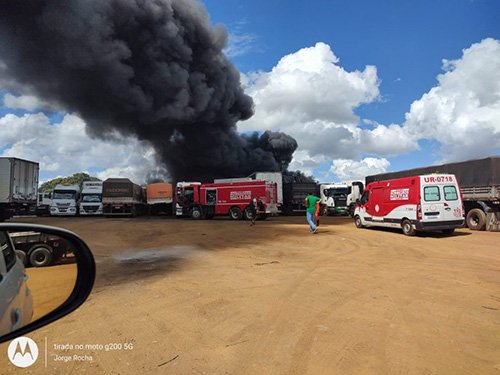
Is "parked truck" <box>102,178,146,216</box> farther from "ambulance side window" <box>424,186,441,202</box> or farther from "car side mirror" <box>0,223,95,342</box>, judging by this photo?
"car side mirror" <box>0,223,95,342</box>

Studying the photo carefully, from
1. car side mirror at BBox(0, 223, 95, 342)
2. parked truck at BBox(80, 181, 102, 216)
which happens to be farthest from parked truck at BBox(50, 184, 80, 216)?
car side mirror at BBox(0, 223, 95, 342)

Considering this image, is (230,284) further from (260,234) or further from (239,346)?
(260,234)

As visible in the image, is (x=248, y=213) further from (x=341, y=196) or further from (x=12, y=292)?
(x=12, y=292)

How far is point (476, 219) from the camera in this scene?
1476 cm

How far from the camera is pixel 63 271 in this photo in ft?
6.62

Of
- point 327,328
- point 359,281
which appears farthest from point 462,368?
point 359,281

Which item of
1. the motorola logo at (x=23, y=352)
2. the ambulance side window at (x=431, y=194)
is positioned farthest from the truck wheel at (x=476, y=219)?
the motorola logo at (x=23, y=352)

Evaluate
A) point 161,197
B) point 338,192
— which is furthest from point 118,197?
point 338,192

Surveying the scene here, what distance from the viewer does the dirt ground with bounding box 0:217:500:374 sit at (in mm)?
3270

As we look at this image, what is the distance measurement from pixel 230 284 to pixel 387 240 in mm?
7480

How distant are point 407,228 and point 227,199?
12521 mm

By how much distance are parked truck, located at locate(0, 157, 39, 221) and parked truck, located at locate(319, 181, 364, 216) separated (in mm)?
19088

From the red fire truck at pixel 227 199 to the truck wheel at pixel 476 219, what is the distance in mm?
10421

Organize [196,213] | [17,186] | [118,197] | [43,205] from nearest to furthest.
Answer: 1. [17,186]
2. [196,213]
3. [118,197]
4. [43,205]
